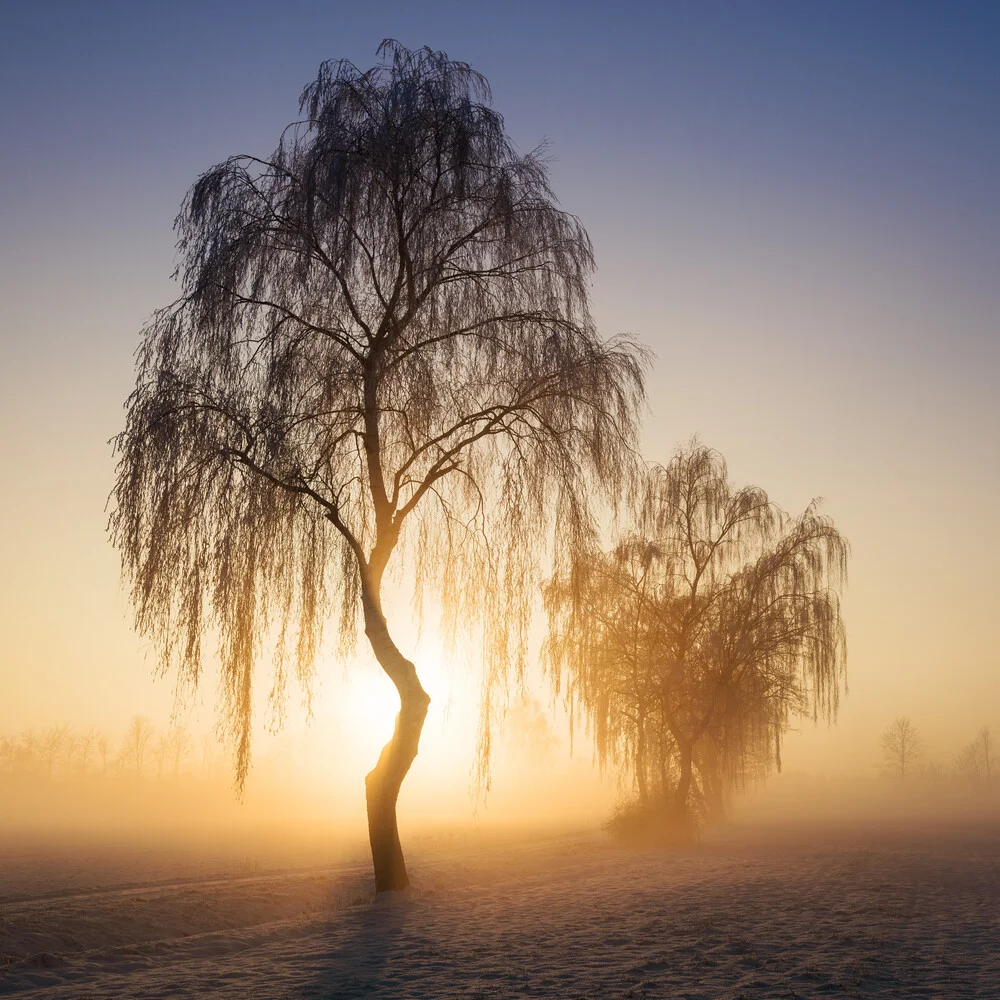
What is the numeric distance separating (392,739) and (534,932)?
401 cm

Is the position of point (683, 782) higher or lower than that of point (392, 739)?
lower

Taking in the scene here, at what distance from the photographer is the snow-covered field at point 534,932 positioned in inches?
330

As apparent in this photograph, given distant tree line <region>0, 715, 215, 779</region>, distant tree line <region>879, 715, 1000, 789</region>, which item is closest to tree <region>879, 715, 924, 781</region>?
distant tree line <region>879, 715, 1000, 789</region>

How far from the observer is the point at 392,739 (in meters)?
14.0

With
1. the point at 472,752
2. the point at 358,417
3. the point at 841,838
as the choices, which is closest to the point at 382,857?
the point at 472,752

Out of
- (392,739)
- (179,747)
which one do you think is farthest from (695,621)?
(179,747)

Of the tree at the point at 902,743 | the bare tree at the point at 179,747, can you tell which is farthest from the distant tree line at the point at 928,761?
the bare tree at the point at 179,747

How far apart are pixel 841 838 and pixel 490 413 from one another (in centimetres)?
2476

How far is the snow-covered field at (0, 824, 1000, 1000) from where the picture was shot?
8383mm

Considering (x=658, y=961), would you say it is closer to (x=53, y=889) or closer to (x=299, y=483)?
(x=299, y=483)

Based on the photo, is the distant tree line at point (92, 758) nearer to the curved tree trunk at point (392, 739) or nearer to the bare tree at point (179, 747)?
the bare tree at point (179, 747)

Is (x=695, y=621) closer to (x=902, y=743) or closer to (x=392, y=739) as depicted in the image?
(x=392, y=739)

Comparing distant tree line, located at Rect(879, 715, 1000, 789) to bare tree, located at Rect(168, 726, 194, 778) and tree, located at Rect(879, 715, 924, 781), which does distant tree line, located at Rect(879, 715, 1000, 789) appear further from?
bare tree, located at Rect(168, 726, 194, 778)

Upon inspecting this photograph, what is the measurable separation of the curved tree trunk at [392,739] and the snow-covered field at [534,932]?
70cm
